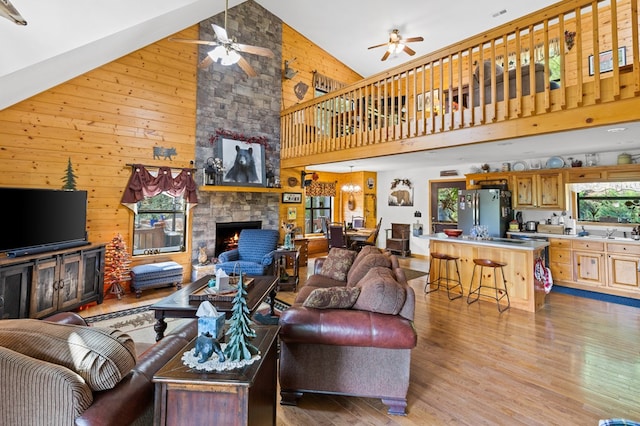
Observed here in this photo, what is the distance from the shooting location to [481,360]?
2.85m

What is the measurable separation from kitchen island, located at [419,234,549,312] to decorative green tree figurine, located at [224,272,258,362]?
4.20 m

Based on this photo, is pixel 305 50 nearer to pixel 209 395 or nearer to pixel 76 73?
pixel 76 73

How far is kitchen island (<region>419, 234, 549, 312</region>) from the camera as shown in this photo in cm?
422

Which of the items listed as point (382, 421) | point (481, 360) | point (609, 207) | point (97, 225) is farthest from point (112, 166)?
point (609, 207)

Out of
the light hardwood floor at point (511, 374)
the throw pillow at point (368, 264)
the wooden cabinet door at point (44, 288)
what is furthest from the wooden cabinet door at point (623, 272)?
the wooden cabinet door at point (44, 288)

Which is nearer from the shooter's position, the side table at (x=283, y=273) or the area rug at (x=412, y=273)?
the side table at (x=283, y=273)

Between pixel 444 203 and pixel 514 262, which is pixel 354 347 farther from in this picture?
pixel 444 203

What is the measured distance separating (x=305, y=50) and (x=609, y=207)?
726cm

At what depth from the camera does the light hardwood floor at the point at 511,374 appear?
2.11 metres

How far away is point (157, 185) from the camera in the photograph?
5301mm

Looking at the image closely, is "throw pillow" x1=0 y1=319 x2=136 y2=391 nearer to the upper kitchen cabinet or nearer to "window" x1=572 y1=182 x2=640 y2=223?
the upper kitchen cabinet

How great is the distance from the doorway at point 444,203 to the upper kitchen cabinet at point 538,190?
148cm

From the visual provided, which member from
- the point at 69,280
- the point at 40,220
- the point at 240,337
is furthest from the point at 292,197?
the point at 240,337

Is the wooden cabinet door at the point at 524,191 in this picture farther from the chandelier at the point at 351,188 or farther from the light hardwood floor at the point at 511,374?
the chandelier at the point at 351,188
